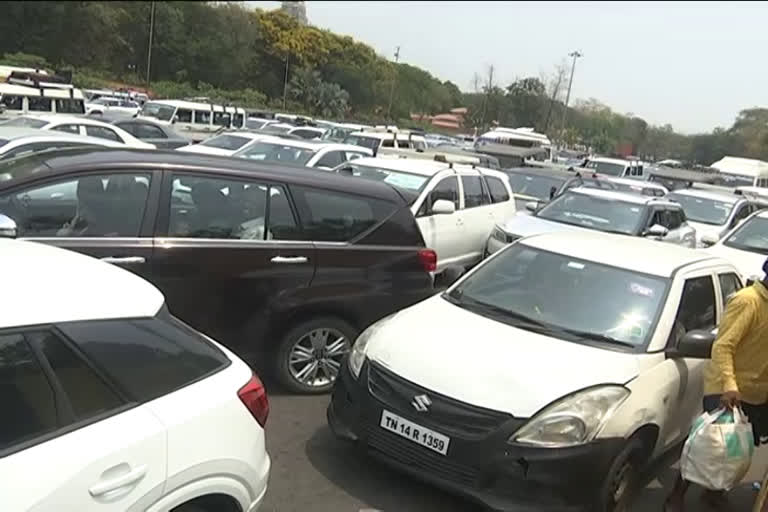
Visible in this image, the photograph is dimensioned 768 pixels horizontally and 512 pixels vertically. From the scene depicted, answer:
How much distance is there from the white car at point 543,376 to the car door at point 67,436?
5.72 feet

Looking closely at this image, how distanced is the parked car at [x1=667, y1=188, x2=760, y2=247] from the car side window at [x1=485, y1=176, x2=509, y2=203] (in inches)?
185

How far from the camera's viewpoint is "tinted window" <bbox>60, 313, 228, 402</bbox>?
2.50 meters

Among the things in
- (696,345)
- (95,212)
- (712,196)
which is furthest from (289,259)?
(712,196)

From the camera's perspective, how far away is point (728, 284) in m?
5.32

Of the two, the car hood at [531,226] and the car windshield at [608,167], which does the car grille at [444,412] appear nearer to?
the car hood at [531,226]

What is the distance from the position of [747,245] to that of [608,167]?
51.6ft

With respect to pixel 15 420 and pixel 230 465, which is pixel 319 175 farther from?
pixel 15 420

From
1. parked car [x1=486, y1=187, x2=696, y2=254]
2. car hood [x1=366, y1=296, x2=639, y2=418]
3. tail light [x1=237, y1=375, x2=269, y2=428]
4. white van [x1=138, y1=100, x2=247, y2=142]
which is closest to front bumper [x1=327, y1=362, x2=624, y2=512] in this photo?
car hood [x1=366, y1=296, x2=639, y2=418]

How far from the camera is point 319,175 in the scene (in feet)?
18.2

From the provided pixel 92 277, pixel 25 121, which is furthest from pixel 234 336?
pixel 25 121

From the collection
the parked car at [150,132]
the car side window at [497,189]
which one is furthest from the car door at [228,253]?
the parked car at [150,132]

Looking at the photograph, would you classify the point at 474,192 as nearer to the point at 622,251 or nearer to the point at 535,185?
the point at 622,251

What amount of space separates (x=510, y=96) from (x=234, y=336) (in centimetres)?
5002

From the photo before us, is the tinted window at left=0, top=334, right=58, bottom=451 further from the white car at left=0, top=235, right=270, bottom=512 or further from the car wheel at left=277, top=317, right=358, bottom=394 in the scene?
the car wheel at left=277, top=317, right=358, bottom=394
